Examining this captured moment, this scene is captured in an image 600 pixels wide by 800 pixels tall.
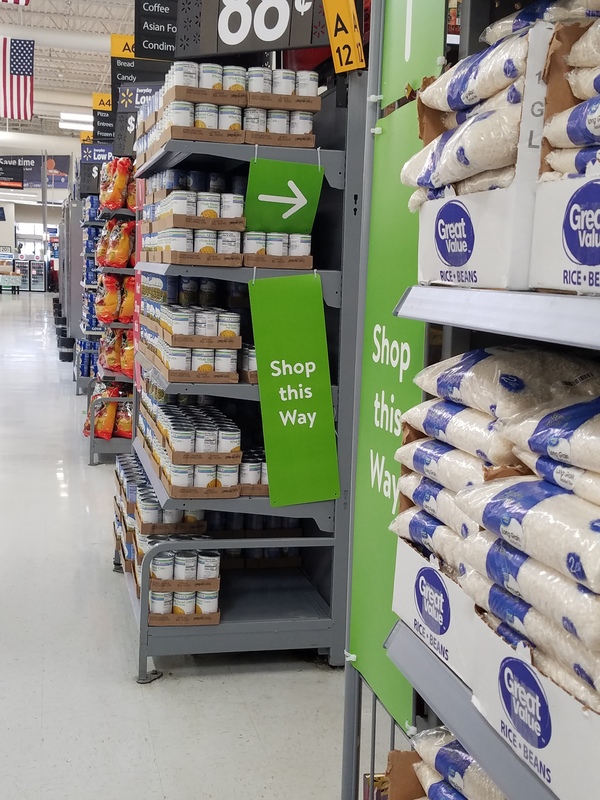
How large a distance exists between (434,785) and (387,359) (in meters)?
0.92

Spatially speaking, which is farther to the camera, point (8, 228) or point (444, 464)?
point (8, 228)

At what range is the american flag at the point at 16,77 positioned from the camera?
14797mm

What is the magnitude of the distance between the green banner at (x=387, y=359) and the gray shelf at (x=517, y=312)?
20.7 inches

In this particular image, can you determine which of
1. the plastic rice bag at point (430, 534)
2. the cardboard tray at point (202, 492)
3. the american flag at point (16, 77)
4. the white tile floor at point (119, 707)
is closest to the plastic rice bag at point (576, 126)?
the plastic rice bag at point (430, 534)

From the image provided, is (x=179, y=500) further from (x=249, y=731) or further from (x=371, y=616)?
(x=371, y=616)

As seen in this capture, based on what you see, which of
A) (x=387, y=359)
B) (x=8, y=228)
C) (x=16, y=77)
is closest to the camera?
(x=387, y=359)

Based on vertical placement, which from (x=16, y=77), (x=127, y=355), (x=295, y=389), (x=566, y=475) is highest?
(x=16, y=77)

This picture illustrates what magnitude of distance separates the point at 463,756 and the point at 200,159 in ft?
10.5

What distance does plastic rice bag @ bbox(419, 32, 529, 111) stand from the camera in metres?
1.18

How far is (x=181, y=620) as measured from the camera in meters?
3.63

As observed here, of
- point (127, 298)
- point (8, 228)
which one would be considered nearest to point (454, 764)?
point (127, 298)

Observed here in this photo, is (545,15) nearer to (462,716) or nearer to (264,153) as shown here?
(462,716)

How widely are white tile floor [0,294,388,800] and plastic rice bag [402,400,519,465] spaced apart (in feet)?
5.84

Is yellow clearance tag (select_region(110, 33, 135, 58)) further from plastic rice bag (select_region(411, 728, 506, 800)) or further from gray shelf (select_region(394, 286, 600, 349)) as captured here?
plastic rice bag (select_region(411, 728, 506, 800))
